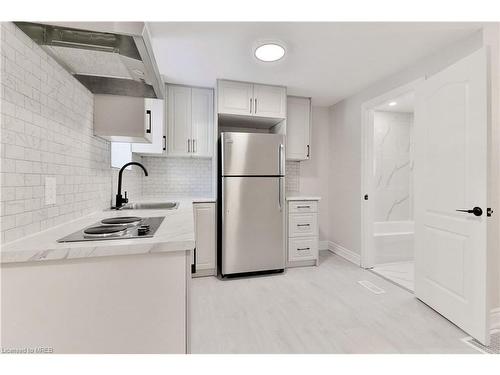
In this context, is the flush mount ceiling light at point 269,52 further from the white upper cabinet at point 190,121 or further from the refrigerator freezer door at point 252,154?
the white upper cabinet at point 190,121

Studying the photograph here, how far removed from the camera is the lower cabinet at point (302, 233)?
294cm

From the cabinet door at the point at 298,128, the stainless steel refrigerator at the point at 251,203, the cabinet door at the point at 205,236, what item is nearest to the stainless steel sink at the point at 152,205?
the cabinet door at the point at 205,236

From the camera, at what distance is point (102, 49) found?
3.28 feet

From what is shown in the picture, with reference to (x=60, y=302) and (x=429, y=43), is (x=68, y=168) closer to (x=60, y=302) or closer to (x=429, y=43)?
(x=60, y=302)

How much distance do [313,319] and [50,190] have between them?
187cm

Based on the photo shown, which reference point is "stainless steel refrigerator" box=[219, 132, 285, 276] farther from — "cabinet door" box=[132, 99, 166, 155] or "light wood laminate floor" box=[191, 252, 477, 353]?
"cabinet door" box=[132, 99, 166, 155]

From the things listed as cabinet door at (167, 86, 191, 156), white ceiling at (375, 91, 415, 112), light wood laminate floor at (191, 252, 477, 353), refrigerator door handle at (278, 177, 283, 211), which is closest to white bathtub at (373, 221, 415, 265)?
light wood laminate floor at (191, 252, 477, 353)

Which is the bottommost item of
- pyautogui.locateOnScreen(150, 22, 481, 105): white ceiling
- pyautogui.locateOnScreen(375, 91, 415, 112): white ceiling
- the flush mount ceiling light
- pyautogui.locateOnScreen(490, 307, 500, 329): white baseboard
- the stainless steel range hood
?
pyautogui.locateOnScreen(490, 307, 500, 329): white baseboard

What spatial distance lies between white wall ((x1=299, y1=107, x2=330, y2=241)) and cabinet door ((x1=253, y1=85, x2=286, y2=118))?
970 millimetres

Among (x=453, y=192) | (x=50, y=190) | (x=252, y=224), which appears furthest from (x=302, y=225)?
(x=50, y=190)

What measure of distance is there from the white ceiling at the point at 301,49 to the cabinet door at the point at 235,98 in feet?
0.36

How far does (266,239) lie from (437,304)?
1.57 meters

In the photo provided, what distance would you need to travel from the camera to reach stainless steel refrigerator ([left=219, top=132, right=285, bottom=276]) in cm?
259

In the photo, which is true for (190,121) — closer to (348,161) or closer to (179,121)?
(179,121)
